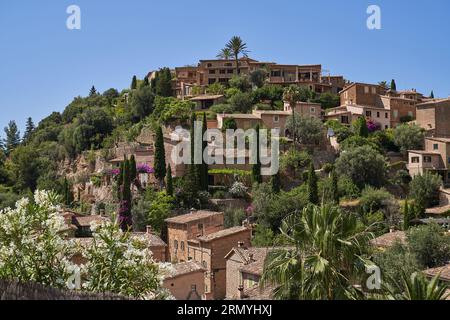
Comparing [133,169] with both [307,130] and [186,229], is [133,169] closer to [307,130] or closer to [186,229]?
[186,229]

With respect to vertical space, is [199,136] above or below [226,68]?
below

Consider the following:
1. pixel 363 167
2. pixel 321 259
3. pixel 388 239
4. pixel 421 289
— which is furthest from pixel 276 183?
pixel 421 289

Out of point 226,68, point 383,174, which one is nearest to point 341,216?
point 383,174

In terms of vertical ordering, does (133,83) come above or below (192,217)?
above

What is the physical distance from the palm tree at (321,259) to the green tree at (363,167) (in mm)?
40942

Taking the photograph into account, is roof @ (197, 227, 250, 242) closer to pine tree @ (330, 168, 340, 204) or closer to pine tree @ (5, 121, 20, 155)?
pine tree @ (330, 168, 340, 204)

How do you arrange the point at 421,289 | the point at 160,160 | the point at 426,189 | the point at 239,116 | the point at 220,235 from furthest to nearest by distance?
the point at 239,116 < the point at 160,160 < the point at 426,189 < the point at 220,235 < the point at 421,289

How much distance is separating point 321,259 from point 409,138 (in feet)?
167

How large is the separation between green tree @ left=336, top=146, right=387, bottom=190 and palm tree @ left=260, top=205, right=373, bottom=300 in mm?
40942

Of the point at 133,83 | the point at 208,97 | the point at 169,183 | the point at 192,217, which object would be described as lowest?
the point at 192,217

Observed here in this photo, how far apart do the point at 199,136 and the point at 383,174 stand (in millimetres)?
18445

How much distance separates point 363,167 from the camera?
52406 mm
